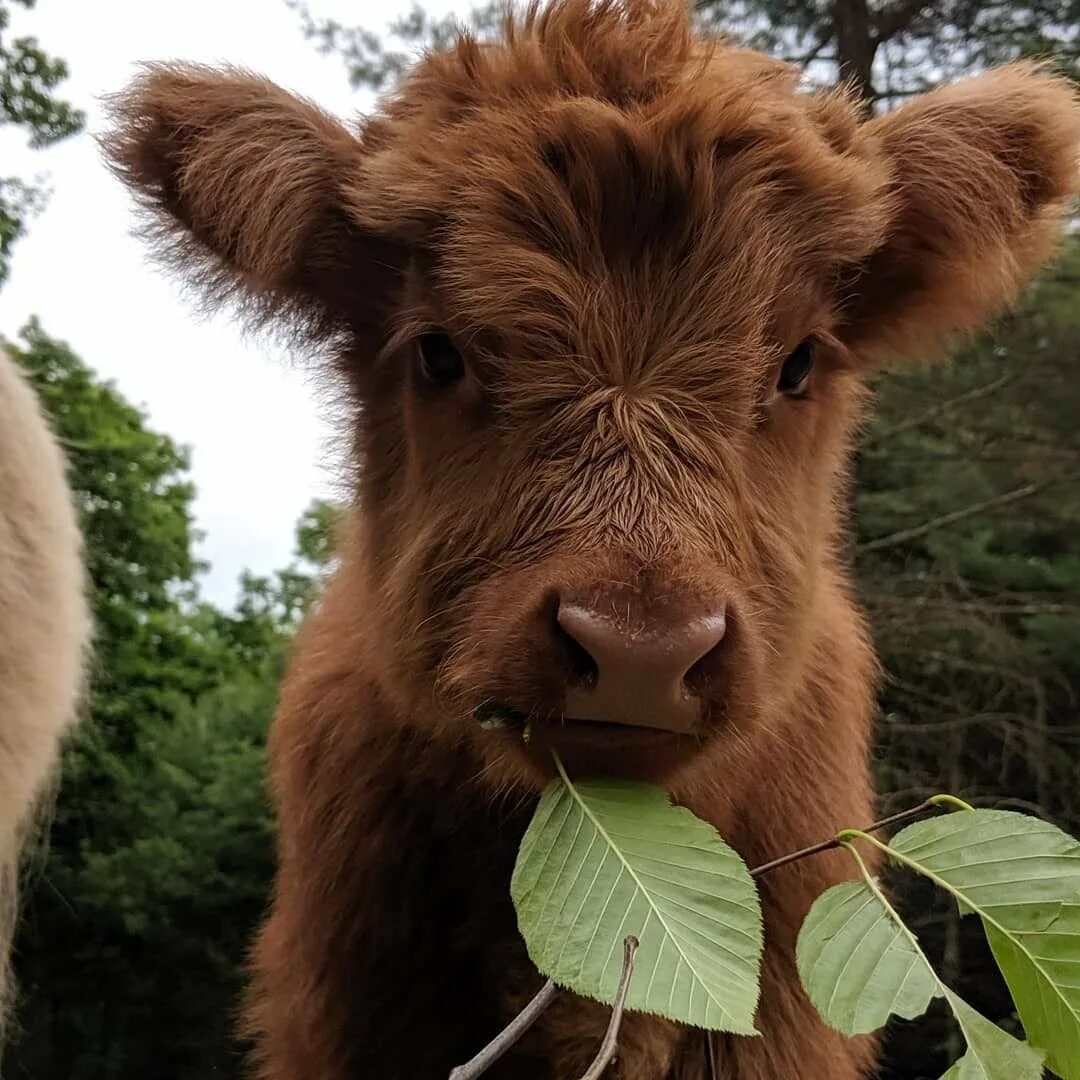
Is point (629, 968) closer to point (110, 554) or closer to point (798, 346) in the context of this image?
point (798, 346)

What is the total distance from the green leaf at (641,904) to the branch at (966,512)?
2.40 meters

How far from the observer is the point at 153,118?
74 cm

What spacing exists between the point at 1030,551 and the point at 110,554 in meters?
2.83

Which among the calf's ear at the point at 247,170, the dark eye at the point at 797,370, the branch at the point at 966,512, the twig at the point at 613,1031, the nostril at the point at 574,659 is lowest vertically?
the branch at the point at 966,512

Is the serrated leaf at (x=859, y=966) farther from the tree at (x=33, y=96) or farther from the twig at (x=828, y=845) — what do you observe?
the tree at (x=33, y=96)


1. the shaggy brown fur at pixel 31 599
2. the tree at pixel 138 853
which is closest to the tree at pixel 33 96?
the tree at pixel 138 853

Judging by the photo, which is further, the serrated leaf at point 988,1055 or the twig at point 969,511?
the twig at point 969,511

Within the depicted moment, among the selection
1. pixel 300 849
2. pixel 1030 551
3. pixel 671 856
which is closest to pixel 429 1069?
Answer: pixel 300 849

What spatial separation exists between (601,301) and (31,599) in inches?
26.9

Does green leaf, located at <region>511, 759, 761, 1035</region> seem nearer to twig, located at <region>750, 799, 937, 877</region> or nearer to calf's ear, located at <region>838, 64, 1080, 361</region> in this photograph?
twig, located at <region>750, 799, 937, 877</region>

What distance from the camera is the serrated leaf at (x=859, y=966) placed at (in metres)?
0.44

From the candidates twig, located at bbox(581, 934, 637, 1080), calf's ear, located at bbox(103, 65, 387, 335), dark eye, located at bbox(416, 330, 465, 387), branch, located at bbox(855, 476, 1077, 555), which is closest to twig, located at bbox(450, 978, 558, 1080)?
twig, located at bbox(581, 934, 637, 1080)

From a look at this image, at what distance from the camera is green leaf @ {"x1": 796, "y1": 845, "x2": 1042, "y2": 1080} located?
436 mm

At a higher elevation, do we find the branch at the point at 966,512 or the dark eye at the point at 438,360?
the dark eye at the point at 438,360
